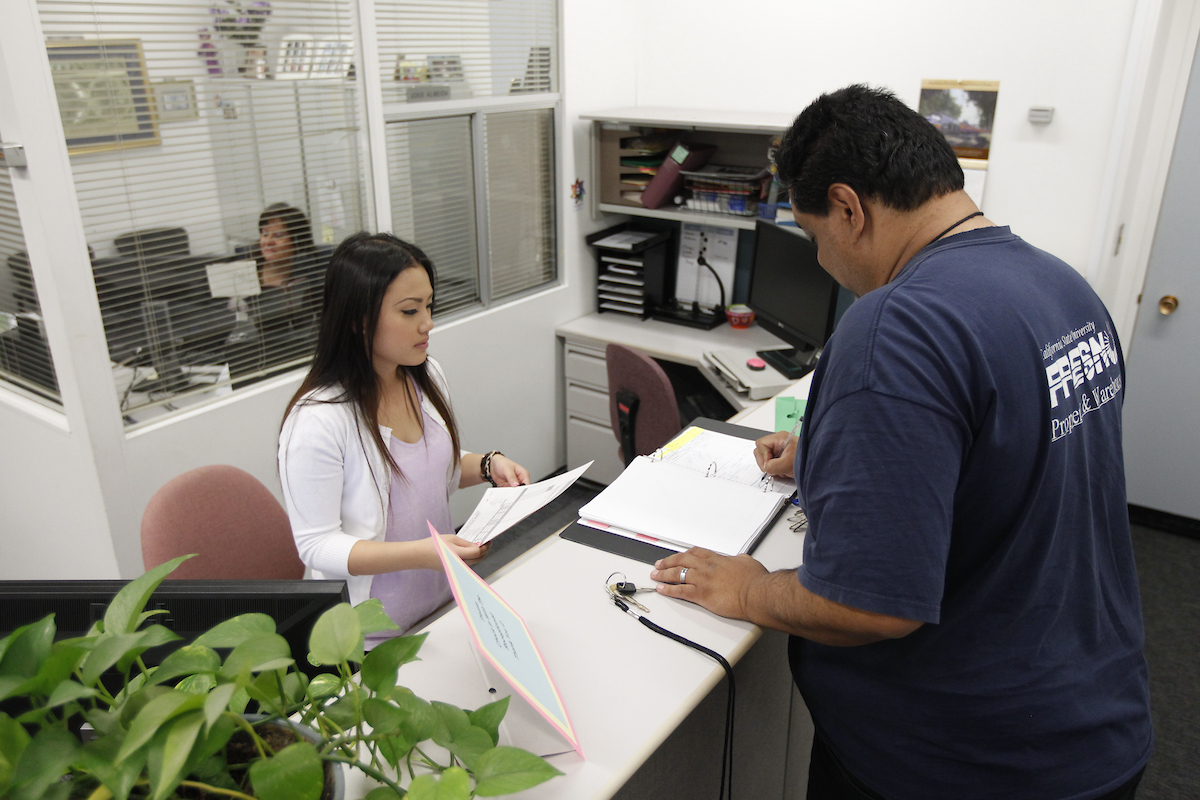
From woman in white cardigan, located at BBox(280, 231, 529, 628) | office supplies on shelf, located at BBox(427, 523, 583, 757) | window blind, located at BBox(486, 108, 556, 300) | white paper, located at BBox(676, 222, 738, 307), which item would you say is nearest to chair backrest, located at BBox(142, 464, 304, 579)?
woman in white cardigan, located at BBox(280, 231, 529, 628)

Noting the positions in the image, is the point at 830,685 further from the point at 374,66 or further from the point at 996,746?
the point at 374,66

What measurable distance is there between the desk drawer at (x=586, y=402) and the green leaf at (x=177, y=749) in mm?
2978

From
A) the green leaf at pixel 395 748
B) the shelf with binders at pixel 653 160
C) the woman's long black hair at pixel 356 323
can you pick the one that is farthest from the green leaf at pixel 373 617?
the shelf with binders at pixel 653 160

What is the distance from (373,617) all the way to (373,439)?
2.76 feet

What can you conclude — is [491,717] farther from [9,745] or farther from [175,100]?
[175,100]

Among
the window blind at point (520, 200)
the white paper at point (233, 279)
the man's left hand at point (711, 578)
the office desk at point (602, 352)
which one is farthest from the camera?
the office desk at point (602, 352)

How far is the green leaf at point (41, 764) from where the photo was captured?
0.57 metres

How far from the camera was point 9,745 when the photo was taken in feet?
1.93

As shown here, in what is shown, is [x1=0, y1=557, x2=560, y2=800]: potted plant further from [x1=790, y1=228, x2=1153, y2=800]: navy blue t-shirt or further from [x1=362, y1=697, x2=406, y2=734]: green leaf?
[x1=790, y1=228, x2=1153, y2=800]: navy blue t-shirt

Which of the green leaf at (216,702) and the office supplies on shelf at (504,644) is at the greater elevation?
the green leaf at (216,702)

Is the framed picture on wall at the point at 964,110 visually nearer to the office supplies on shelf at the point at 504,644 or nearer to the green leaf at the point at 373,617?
the office supplies on shelf at the point at 504,644

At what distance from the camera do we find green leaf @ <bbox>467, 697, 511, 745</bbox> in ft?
2.74

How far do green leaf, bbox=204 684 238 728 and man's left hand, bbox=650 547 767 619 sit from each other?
0.81 m

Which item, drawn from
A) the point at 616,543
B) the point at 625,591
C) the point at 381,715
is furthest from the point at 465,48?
the point at 381,715
